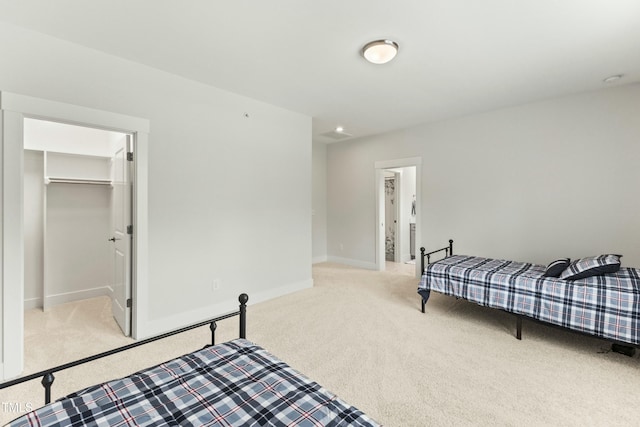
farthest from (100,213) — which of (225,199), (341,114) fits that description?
(341,114)

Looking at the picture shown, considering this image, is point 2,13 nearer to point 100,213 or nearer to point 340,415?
point 100,213

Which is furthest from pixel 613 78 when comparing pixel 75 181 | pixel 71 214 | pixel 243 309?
pixel 71 214

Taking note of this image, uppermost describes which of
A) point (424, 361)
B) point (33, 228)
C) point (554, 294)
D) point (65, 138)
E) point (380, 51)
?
point (380, 51)

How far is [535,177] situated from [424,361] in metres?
2.98

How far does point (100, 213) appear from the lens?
4055 mm

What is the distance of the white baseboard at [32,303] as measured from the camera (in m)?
3.50

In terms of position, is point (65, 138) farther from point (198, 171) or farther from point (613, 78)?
point (613, 78)

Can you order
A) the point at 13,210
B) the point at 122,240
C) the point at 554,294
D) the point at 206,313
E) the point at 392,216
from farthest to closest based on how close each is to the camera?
the point at 392,216
the point at 206,313
the point at 122,240
the point at 554,294
the point at 13,210

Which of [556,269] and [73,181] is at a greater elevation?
[73,181]

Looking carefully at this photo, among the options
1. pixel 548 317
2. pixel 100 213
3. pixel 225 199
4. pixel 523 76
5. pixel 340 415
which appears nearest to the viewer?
pixel 340 415

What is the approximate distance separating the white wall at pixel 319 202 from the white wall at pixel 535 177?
1.51 meters

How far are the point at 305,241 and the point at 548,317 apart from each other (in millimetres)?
2995

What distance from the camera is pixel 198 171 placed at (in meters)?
3.26

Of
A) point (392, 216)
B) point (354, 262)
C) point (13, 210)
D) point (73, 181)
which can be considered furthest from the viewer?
point (392, 216)
